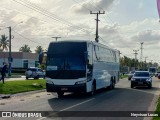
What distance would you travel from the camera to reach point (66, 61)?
22109mm

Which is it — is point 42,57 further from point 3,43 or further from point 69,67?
point 3,43

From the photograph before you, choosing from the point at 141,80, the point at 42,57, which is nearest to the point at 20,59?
the point at 141,80

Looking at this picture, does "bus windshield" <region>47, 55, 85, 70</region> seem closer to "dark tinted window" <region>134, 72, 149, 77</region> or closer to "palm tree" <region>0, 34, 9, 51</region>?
"dark tinted window" <region>134, 72, 149, 77</region>

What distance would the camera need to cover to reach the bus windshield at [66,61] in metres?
21.9

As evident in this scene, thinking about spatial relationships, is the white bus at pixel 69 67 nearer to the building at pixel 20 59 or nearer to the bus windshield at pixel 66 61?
the bus windshield at pixel 66 61

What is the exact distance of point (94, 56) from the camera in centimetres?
2464

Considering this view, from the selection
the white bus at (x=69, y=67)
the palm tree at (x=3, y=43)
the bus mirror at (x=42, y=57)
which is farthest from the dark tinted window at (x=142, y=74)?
the palm tree at (x=3, y=43)

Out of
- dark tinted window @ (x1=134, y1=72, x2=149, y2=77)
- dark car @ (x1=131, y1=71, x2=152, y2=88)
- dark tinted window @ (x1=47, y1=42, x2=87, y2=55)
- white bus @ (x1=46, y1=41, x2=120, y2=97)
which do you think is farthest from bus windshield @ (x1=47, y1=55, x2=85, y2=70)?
dark tinted window @ (x1=134, y1=72, x2=149, y2=77)

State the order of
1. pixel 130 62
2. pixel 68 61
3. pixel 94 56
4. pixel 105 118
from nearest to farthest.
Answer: pixel 105 118 → pixel 68 61 → pixel 94 56 → pixel 130 62

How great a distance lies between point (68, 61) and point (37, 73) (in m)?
34.5

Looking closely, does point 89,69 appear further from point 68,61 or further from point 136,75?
point 136,75

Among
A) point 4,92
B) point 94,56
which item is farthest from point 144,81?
point 4,92

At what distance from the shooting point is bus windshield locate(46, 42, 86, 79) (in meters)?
21.9

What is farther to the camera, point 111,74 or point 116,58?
point 116,58
